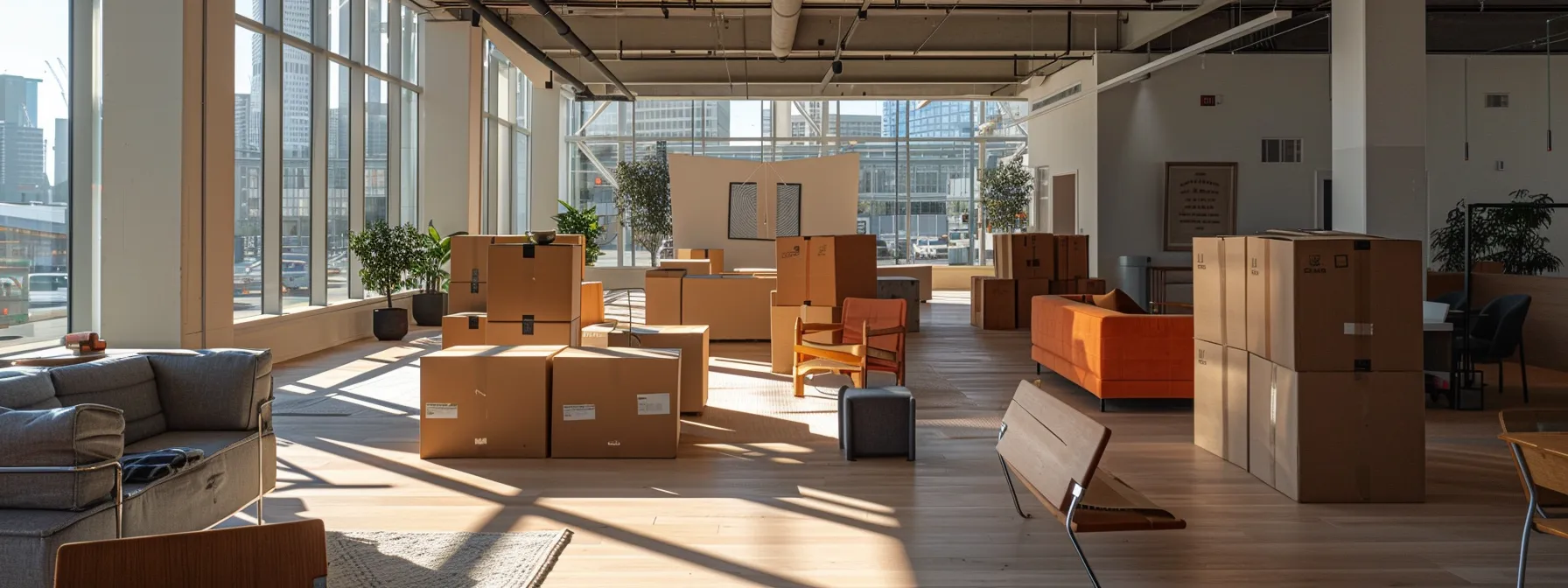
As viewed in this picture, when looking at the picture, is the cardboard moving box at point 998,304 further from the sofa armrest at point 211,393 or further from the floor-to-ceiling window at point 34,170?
the sofa armrest at point 211,393

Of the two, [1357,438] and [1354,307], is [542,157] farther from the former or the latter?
[1357,438]

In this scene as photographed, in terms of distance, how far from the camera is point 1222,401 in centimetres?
550

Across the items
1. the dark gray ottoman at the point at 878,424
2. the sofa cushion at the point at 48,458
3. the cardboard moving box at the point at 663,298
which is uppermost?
the cardboard moving box at the point at 663,298

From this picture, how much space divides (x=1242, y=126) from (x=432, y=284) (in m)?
10.3

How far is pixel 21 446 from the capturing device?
9.81 ft

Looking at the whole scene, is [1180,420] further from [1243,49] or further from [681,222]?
[681,222]

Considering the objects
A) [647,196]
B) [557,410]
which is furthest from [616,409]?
[647,196]

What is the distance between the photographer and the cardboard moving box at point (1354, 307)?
4641mm

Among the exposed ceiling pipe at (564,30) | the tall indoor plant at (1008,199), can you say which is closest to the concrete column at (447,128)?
the exposed ceiling pipe at (564,30)

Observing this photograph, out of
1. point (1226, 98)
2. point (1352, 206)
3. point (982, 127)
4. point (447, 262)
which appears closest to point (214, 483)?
point (1352, 206)

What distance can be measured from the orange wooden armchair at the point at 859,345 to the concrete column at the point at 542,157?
41.1ft

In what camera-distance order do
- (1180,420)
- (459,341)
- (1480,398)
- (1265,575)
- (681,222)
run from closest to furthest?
1. (1265,575)
2. (1180,420)
3. (1480,398)
4. (459,341)
5. (681,222)

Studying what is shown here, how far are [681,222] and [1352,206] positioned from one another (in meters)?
9.91

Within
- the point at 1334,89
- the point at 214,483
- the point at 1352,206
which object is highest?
the point at 1334,89
